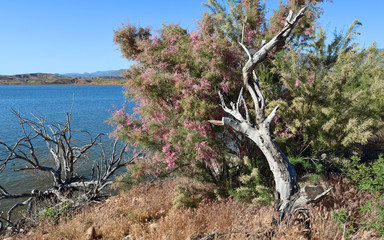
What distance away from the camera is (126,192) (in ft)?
23.4

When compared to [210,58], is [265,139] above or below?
below

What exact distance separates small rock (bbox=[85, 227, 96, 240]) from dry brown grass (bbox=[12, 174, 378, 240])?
0.09 m

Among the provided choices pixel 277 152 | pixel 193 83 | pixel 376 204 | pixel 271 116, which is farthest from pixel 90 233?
pixel 376 204

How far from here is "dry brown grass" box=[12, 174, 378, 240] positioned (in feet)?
12.2

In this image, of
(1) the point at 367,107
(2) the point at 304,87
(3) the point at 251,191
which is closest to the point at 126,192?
(3) the point at 251,191

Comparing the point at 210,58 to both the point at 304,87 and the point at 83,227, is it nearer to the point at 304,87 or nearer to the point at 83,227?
the point at 304,87

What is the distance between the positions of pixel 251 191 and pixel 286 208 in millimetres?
1140

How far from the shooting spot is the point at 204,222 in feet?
15.1

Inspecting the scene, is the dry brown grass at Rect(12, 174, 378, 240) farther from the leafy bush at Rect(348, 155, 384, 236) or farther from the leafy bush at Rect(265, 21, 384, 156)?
the leafy bush at Rect(265, 21, 384, 156)

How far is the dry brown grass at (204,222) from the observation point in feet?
12.2

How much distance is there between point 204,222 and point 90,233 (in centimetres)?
231

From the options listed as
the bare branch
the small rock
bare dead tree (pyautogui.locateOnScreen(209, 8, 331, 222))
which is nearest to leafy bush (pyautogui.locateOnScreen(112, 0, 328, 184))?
bare dead tree (pyautogui.locateOnScreen(209, 8, 331, 222))

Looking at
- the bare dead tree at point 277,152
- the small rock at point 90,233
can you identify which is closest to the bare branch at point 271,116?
the bare dead tree at point 277,152

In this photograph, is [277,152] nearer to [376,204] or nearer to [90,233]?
[376,204]
